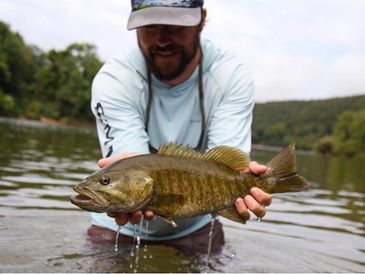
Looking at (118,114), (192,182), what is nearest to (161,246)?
(118,114)

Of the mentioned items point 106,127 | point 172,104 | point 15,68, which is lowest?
point 106,127

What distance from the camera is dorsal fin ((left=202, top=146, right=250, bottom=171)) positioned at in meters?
3.71

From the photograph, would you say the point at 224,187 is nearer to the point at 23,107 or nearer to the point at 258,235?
the point at 258,235

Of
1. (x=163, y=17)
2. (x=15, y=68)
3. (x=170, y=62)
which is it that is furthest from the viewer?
(x=15, y=68)

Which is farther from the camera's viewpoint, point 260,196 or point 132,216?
point 260,196

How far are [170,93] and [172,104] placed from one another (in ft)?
0.33

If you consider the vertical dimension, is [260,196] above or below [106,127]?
below

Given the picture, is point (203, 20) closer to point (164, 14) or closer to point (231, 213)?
point (164, 14)

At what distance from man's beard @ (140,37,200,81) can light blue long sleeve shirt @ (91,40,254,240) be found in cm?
12

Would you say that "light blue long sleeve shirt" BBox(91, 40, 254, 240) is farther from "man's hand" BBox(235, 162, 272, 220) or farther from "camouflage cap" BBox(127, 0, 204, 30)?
"man's hand" BBox(235, 162, 272, 220)

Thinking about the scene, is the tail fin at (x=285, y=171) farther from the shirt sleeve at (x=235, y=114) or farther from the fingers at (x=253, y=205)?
the shirt sleeve at (x=235, y=114)

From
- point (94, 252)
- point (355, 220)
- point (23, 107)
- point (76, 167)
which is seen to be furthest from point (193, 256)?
point (23, 107)

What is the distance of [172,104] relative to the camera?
5.14 meters

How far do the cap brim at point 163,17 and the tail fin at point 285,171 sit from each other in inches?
52.2
